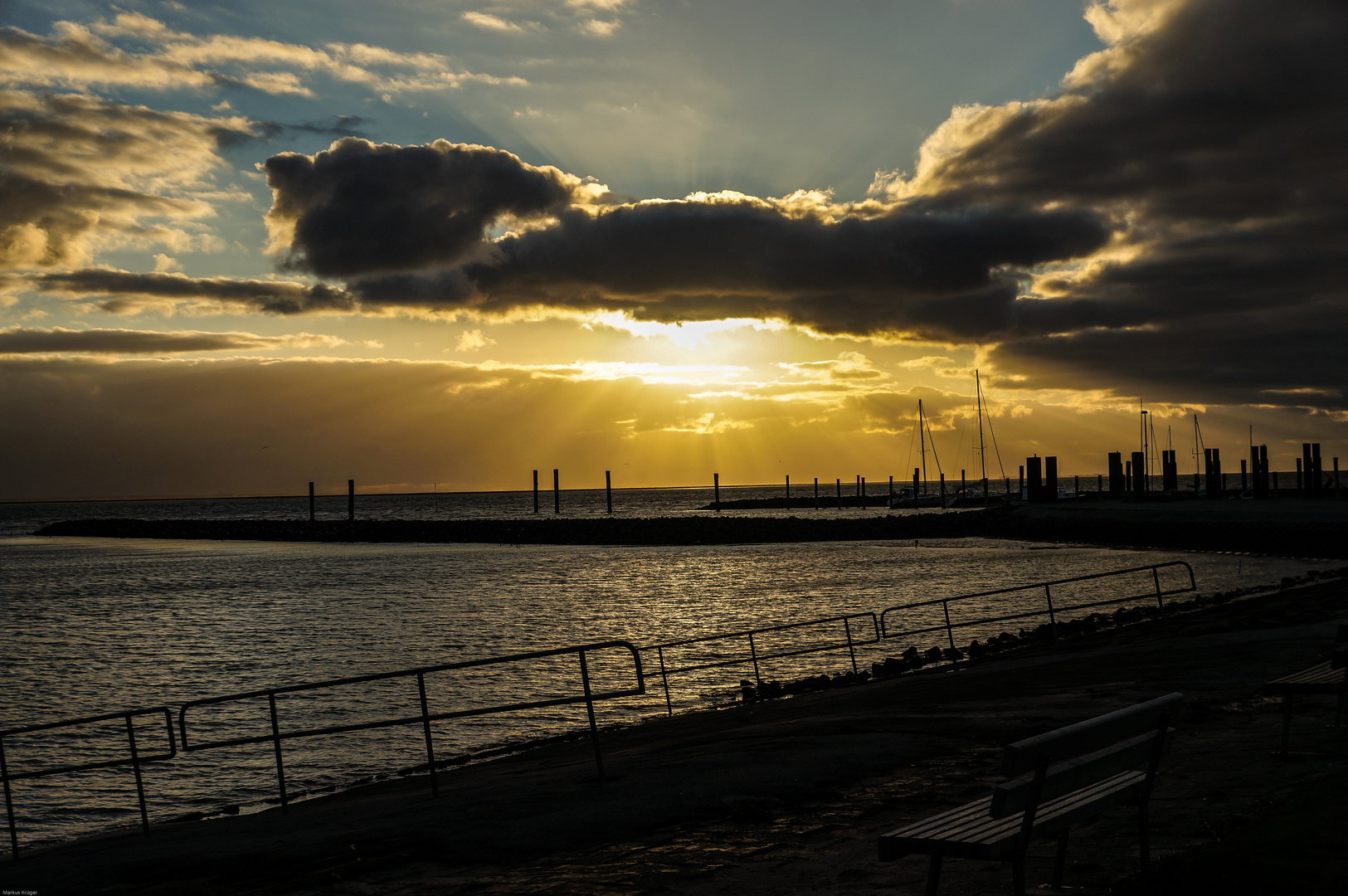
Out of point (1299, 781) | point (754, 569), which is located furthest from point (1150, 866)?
point (754, 569)

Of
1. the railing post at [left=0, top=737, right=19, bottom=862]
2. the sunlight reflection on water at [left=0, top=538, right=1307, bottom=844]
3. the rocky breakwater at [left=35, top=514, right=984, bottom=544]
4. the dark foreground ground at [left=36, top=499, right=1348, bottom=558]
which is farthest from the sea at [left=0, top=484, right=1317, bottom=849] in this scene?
the rocky breakwater at [left=35, top=514, right=984, bottom=544]

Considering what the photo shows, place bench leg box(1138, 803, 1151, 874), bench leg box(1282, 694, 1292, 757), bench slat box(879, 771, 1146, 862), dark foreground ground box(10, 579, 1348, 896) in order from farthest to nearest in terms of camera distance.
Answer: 1. bench leg box(1282, 694, 1292, 757)
2. dark foreground ground box(10, 579, 1348, 896)
3. bench leg box(1138, 803, 1151, 874)
4. bench slat box(879, 771, 1146, 862)

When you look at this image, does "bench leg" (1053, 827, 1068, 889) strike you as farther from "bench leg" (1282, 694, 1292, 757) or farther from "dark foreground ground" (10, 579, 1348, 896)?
"bench leg" (1282, 694, 1292, 757)

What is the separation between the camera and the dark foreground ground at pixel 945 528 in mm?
50781

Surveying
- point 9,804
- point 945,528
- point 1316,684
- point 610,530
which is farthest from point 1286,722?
point 610,530

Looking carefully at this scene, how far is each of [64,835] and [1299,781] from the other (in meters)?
13.2

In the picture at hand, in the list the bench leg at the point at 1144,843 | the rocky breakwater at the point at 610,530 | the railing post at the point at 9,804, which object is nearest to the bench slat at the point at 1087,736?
the bench leg at the point at 1144,843

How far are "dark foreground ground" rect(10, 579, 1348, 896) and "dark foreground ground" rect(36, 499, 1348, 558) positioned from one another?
40576 mm

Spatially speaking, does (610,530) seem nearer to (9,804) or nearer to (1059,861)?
(9,804)

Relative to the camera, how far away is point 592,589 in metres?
43.7

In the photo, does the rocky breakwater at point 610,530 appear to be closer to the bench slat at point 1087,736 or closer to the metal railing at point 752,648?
the metal railing at point 752,648

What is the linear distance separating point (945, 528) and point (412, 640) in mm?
56366

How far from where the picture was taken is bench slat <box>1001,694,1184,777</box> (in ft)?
14.5

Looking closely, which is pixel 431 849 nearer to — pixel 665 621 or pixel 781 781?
pixel 781 781
